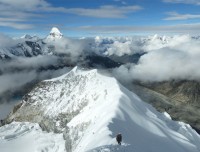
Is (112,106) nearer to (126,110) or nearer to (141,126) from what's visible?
(126,110)

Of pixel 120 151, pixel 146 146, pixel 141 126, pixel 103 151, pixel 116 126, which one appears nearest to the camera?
pixel 103 151

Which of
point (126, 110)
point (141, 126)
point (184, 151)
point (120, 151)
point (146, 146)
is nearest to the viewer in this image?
point (120, 151)

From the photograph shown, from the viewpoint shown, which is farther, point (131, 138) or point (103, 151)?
point (131, 138)

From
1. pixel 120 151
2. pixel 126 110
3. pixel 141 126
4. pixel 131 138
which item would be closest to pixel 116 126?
pixel 131 138

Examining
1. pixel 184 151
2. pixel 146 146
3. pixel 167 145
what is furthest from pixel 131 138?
pixel 184 151

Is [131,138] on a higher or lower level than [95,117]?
higher

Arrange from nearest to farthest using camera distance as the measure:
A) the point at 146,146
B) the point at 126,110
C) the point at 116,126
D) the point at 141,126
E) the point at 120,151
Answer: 1. the point at 120,151
2. the point at 146,146
3. the point at 116,126
4. the point at 141,126
5. the point at 126,110

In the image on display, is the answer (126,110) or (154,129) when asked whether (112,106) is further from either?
(154,129)

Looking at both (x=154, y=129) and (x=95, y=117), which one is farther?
(x=95, y=117)

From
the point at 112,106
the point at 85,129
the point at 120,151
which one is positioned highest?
the point at 120,151
